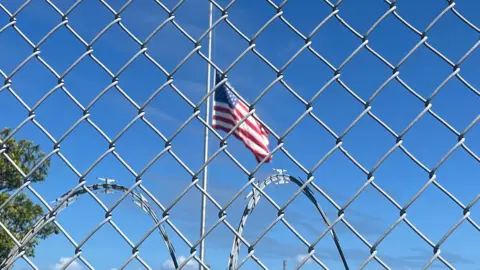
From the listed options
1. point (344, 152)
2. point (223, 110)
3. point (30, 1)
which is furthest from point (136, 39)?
point (223, 110)

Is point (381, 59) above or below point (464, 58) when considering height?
below

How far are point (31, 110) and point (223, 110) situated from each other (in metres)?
10.5

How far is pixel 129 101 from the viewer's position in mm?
2084

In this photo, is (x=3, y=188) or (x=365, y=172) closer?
(x=365, y=172)

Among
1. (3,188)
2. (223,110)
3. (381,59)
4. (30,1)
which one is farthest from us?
(3,188)

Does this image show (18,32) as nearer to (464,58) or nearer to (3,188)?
(464,58)

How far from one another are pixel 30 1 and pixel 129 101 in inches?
22.5

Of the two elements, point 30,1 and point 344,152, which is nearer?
point 344,152

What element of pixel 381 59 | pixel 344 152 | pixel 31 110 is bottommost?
pixel 31 110

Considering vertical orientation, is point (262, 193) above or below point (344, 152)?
below

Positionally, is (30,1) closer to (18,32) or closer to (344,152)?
(18,32)

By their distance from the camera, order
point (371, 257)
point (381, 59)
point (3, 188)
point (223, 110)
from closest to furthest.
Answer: point (371, 257) < point (381, 59) < point (223, 110) < point (3, 188)

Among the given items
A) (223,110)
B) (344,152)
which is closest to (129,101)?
(344,152)

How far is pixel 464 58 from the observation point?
2012mm
